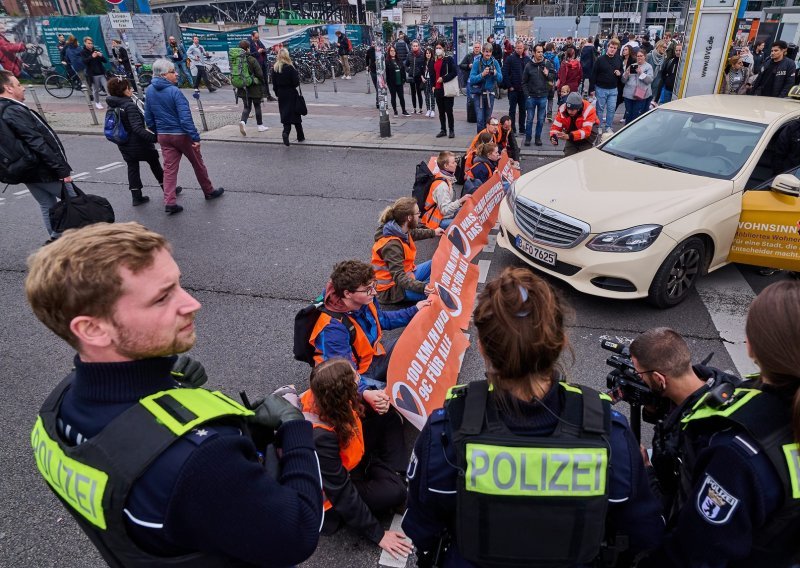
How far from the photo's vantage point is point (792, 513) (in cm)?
141

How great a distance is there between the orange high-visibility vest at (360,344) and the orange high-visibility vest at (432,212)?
2642 mm

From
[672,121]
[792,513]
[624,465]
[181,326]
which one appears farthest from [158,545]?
[672,121]

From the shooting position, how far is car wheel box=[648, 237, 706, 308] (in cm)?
461

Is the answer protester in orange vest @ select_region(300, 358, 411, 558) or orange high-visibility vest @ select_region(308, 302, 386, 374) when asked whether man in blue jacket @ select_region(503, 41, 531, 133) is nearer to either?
orange high-visibility vest @ select_region(308, 302, 386, 374)

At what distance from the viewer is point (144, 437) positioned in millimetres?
1207

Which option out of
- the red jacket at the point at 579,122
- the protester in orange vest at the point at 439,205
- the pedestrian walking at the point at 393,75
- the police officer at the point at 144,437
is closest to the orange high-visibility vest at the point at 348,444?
the police officer at the point at 144,437

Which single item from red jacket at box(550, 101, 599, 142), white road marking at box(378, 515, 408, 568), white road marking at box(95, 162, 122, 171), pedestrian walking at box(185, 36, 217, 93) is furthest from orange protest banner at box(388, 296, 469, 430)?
pedestrian walking at box(185, 36, 217, 93)

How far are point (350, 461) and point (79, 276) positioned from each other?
1750 millimetres

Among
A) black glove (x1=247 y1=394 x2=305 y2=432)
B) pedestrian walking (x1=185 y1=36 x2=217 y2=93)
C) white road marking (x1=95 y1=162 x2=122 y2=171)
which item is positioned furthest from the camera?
pedestrian walking (x1=185 y1=36 x2=217 y2=93)

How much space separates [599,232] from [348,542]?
3244mm

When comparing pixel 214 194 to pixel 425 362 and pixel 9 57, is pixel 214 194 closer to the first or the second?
pixel 425 362

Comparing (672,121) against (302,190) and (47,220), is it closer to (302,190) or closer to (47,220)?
(302,190)

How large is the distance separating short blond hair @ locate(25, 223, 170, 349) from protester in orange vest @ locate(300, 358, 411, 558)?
1303 mm

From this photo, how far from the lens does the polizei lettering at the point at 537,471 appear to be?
137 cm
